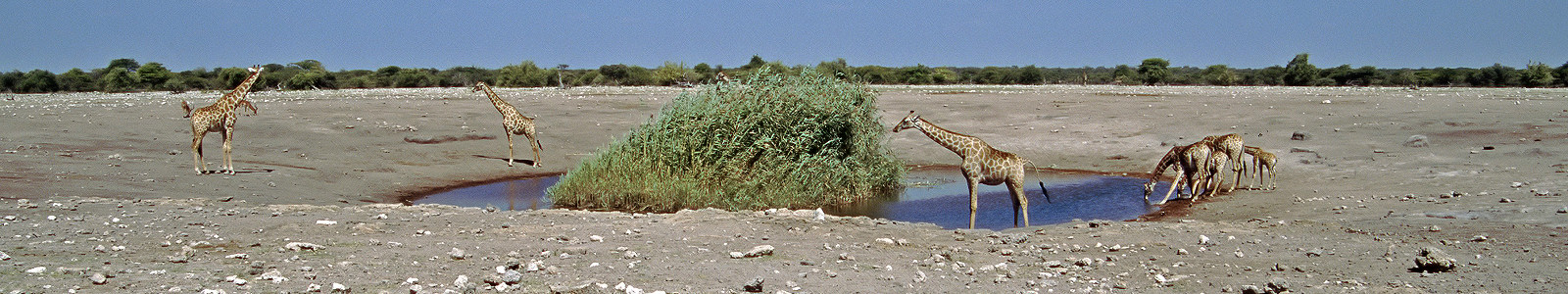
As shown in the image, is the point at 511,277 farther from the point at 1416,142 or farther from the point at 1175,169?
the point at 1416,142

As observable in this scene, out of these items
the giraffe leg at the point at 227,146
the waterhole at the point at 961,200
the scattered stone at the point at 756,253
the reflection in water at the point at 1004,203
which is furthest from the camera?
the giraffe leg at the point at 227,146

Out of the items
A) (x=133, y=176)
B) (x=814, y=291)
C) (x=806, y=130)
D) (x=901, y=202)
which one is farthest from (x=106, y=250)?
(x=901, y=202)

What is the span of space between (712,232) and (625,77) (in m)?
45.9

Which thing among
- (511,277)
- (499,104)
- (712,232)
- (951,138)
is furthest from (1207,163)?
(499,104)

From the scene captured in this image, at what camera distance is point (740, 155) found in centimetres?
1407

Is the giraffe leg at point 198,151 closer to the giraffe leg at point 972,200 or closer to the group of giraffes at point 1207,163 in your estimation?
the giraffe leg at point 972,200

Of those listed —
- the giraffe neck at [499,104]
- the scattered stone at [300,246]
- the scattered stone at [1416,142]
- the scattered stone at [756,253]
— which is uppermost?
the giraffe neck at [499,104]

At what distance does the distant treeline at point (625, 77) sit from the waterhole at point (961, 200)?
75.9ft

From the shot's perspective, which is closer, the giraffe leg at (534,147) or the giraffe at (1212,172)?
the giraffe at (1212,172)

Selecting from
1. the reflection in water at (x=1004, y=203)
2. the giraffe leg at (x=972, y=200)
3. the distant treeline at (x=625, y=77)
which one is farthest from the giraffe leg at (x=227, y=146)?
the distant treeline at (x=625, y=77)

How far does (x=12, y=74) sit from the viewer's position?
44.3 meters

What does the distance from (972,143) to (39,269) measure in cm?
839

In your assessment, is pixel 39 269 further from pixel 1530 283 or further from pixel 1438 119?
pixel 1438 119

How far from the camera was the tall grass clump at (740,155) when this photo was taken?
13.6 meters
